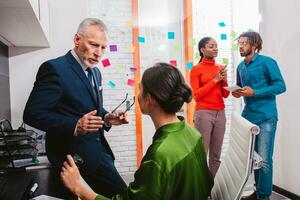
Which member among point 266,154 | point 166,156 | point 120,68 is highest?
point 120,68

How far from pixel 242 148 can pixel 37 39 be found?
6.31 ft

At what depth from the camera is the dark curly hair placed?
3.63 ft

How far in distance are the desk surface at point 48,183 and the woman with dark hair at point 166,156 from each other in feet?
0.78

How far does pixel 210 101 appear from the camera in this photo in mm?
2820

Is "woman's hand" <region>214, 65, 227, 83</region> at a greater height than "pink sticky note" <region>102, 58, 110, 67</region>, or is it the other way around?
"pink sticky note" <region>102, 58, 110, 67</region>

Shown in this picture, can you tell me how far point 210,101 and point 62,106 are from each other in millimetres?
1621

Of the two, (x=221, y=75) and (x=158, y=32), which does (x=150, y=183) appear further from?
(x=158, y=32)

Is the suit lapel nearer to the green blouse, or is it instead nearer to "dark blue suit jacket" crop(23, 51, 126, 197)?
"dark blue suit jacket" crop(23, 51, 126, 197)

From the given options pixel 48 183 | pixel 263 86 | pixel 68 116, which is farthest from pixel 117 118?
pixel 263 86

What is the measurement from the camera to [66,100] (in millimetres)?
1560

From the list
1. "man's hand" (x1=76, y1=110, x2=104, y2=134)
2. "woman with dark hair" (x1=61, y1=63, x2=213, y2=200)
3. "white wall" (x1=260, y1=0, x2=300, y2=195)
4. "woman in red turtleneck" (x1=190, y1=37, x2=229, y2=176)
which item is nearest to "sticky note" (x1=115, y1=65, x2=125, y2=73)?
"woman in red turtleneck" (x1=190, y1=37, x2=229, y2=176)

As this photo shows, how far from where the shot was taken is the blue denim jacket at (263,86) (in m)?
2.52

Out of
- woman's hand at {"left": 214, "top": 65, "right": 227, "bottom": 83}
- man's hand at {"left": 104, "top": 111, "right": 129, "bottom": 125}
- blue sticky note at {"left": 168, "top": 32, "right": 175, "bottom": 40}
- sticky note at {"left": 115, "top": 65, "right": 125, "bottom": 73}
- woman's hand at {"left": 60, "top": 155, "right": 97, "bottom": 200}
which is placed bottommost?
woman's hand at {"left": 60, "top": 155, "right": 97, "bottom": 200}

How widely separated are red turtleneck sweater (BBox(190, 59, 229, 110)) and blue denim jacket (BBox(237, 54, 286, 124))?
291 millimetres
